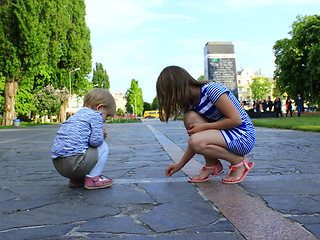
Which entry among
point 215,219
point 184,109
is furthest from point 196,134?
point 215,219

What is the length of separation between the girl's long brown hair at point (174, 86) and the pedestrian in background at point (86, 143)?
0.50m

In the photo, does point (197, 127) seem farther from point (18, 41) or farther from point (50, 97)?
point (50, 97)

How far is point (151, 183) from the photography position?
12.0 ft

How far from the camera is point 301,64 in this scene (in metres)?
42.4

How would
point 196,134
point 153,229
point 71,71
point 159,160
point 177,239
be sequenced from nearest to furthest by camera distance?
1. point 177,239
2. point 153,229
3. point 196,134
4. point 159,160
5. point 71,71

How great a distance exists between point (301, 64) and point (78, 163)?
1701 inches

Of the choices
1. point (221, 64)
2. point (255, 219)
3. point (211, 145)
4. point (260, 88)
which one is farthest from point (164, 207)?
point (260, 88)

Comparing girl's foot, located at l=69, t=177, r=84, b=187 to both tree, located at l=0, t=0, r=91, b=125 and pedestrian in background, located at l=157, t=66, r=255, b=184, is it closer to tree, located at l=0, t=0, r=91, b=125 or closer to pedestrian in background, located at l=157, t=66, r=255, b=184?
pedestrian in background, located at l=157, t=66, r=255, b=184

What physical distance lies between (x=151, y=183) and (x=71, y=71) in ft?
142

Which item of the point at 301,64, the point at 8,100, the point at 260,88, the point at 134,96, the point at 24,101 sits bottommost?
the point at 8,100

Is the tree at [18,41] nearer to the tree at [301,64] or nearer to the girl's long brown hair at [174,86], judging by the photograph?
the tree at [301,64]

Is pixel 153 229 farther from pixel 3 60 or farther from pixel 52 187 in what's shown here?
pixel 3 60

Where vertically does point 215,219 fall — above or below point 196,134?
below

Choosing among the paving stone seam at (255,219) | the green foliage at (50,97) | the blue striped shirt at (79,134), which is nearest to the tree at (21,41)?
the green foliage at (50,97)
